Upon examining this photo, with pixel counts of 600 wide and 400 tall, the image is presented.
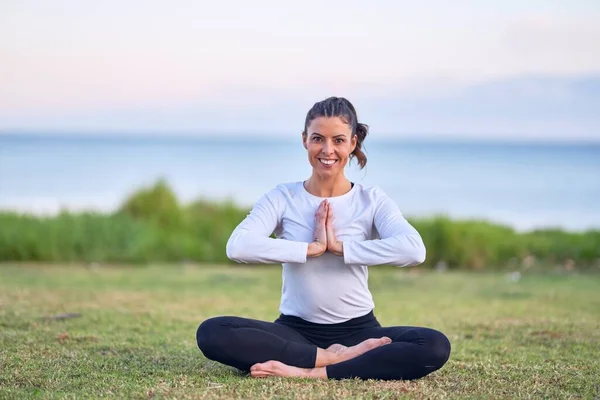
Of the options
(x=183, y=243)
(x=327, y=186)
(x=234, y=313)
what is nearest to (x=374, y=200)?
(x=327, y=186)

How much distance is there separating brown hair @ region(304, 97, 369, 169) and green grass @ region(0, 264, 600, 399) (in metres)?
1.40

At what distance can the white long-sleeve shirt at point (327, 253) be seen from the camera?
14.2 ft

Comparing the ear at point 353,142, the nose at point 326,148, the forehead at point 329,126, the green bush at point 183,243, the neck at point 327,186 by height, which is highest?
the forehead at point 329,126

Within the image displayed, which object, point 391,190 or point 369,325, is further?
point 391,190

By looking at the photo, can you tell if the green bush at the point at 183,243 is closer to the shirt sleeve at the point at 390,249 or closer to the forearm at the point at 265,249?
A: the shirt sleeve at the point at 390,249

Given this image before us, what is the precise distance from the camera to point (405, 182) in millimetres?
37219

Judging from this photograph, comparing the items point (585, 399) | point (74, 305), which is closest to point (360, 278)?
point (585, 399)

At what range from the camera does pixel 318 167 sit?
4523 mm

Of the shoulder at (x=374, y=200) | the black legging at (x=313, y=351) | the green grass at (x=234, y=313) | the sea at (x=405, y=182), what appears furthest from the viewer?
the sea at (x=405, y=182)

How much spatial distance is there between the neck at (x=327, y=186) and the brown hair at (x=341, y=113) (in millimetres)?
204

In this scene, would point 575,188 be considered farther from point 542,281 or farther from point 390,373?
point 390,373

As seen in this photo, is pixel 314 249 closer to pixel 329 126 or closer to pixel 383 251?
pixel 383 251

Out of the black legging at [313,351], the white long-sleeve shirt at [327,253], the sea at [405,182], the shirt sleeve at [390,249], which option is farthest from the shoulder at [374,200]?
the sea at [405,182]

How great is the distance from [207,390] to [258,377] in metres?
0.35
